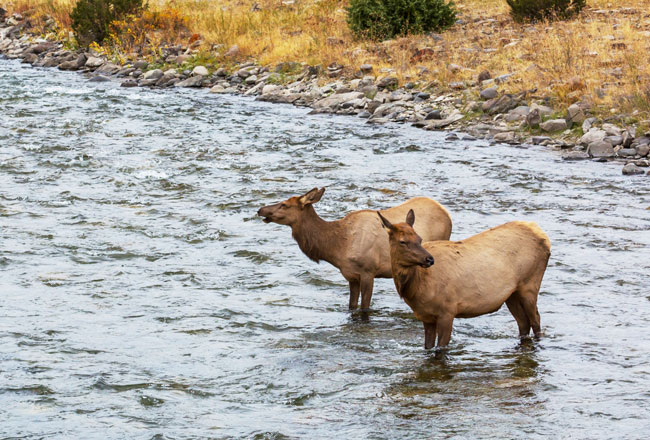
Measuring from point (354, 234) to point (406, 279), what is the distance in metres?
1.97

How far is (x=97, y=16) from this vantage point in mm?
37500

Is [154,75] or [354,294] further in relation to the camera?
[154,75]

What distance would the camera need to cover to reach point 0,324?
9.88 meters

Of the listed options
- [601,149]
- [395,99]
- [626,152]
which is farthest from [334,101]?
[626,152]

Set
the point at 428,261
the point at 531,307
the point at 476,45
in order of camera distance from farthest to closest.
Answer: the point at 476,45 → the point at 531,307 → the point at 428,261

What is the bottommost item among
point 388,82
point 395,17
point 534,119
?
point 534,119

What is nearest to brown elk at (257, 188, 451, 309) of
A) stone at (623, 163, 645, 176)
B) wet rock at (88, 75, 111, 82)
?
stone at (623, 163, 645, 176)

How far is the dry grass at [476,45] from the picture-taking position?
22531mm

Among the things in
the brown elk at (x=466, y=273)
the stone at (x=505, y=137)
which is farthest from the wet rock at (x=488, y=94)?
the brown elk at (x=466, y=273)

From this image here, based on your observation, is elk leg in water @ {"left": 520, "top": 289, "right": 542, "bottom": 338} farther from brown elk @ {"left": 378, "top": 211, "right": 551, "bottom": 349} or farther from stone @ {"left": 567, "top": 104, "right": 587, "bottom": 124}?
stone @ {"left": 567, "top": 104, "right": 587, "bottom": 124}

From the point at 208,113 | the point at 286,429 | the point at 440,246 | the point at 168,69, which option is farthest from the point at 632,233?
the point at 168,69

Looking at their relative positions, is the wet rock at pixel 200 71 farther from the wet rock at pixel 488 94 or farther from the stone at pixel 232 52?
the wet rock at pixel 488 94

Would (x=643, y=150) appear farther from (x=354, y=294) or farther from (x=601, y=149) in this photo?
(x=354, y=294)

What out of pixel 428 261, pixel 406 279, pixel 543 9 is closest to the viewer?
pixel 428 261
